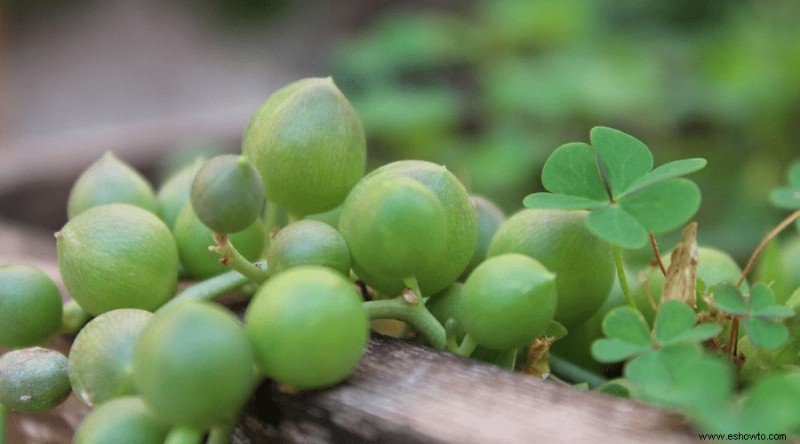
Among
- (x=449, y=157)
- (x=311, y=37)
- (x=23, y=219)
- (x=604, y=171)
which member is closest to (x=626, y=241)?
(x=604, y=171)

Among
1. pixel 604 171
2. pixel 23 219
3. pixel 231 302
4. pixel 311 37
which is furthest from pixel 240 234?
pixel 311 37

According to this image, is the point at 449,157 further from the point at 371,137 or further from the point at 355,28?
the point at 355,28

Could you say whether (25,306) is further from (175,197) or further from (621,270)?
(621,270)

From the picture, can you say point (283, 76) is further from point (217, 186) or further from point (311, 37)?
point (217, 186)

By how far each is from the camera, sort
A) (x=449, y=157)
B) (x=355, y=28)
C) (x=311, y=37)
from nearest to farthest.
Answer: (x=449, y=157)
(x=355, y=28)
(x=311, y=37)

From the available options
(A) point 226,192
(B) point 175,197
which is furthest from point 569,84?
(A) point 226,192

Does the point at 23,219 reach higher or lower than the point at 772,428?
lower

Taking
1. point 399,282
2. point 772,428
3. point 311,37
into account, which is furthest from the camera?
point 311,37

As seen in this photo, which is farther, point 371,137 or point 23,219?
point 371,137
